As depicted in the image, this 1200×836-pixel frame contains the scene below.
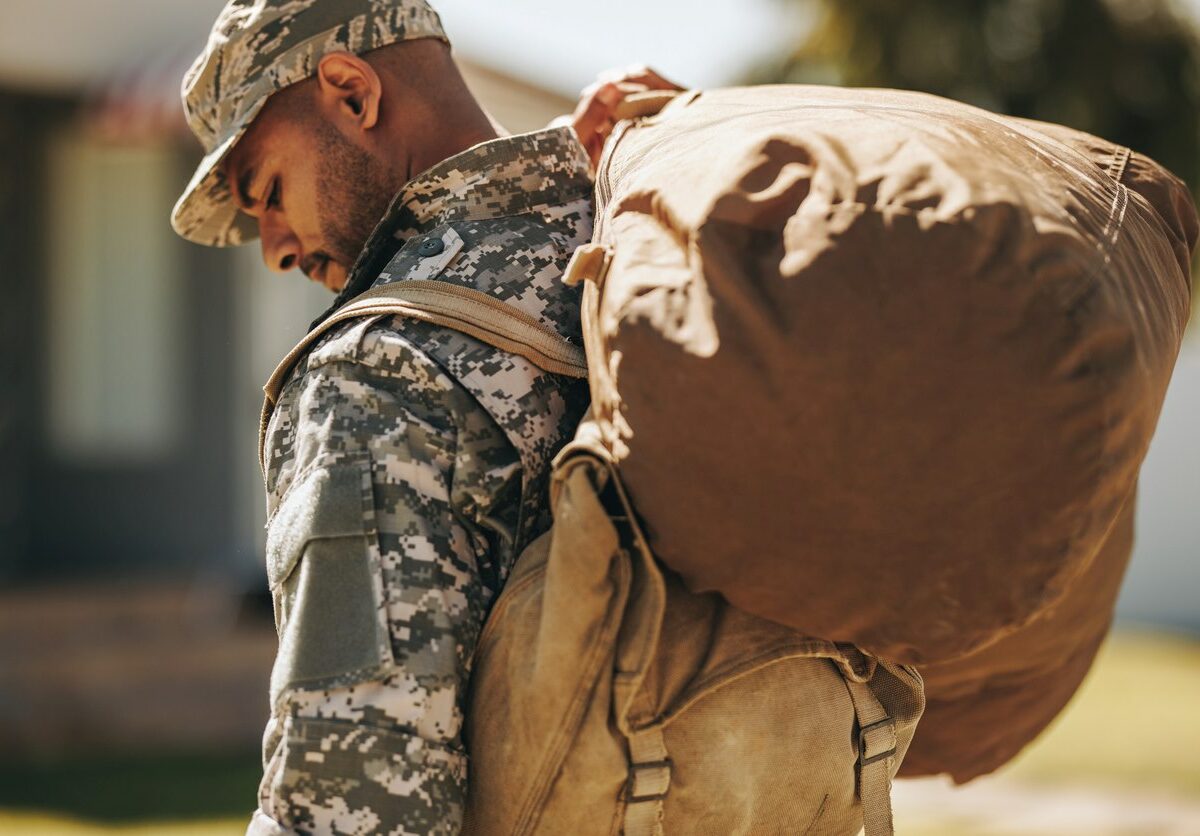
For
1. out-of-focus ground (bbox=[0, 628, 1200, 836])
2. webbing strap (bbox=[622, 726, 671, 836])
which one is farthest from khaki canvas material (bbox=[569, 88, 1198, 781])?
out-of-focus ground (bbox=[0, 628, 1200, 836])

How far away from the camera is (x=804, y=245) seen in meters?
1.71

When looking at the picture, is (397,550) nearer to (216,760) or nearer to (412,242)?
(412,242)

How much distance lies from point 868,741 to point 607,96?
1213 millimetres

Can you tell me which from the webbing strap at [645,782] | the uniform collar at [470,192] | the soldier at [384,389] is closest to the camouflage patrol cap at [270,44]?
the soldier at [384,389]

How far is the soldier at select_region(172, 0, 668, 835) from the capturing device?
1849 mm

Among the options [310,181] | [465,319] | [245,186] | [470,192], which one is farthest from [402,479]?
[245,186]

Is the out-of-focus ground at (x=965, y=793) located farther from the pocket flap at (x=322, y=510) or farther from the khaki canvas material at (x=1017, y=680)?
the pocket flap at (x=322, y=510)

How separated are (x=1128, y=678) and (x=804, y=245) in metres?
10.2

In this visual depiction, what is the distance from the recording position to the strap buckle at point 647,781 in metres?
1.89

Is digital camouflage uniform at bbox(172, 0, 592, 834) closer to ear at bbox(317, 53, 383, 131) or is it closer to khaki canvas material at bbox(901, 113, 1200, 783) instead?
ear at bbox(317, 53, 383, 131)

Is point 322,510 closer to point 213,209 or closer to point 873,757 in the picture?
point 873,757

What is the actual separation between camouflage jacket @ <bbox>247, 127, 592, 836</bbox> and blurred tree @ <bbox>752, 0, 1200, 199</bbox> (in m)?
12.0

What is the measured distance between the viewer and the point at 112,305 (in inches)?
396

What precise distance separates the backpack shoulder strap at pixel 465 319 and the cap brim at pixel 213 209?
0.44 meters
